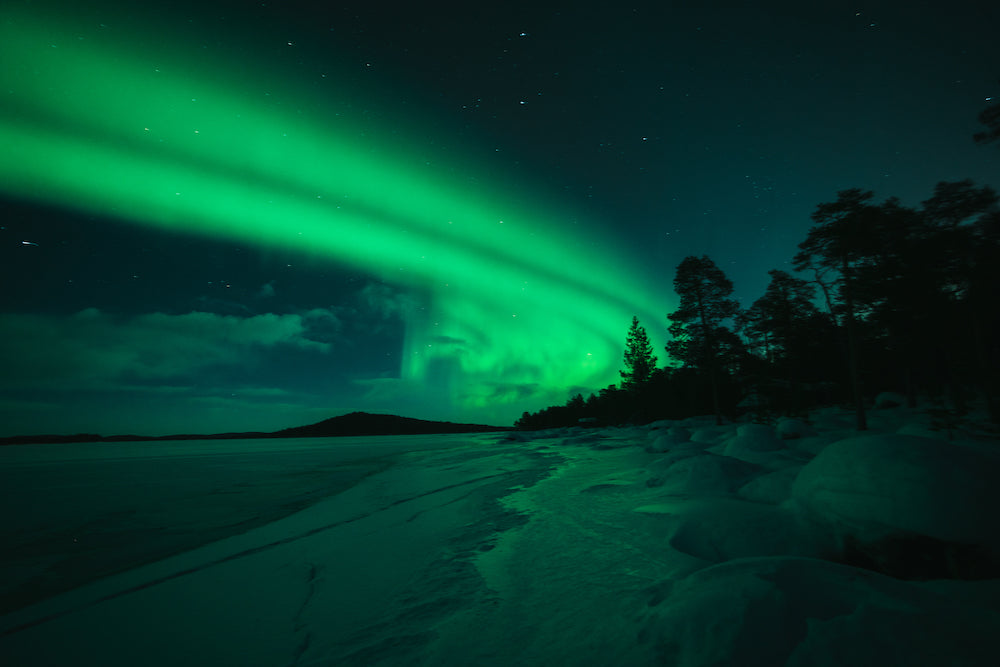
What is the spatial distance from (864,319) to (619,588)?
862 inches

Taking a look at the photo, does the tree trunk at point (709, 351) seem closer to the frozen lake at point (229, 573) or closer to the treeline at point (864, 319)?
the treeline at point (864, 319)

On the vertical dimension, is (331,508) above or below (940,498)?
below

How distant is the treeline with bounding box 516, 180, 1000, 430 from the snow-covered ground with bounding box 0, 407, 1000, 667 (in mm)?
16551

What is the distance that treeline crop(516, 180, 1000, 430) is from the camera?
47.8 feet

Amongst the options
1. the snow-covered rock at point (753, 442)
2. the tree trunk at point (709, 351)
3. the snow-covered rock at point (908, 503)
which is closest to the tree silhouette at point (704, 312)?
the tree trunk at point (709, 351)

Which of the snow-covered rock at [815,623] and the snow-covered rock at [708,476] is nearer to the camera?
the snow-covered rock at [815,623]

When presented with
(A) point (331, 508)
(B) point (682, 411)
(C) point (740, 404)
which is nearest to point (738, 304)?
(C) point (740, 404)

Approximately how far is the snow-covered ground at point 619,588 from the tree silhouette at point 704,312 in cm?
2185

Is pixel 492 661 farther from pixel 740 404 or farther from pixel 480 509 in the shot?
pixel 740 404

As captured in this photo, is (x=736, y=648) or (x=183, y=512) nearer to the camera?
(x=736, y=648)

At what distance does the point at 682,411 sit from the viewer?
124 feet

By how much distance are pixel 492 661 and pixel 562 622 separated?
650 millimetres

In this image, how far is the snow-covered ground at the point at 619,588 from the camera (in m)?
1.95

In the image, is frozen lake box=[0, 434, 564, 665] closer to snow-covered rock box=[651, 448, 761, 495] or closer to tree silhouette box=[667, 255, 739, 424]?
snow-covered rock box=[651, 448, 761, 495]
